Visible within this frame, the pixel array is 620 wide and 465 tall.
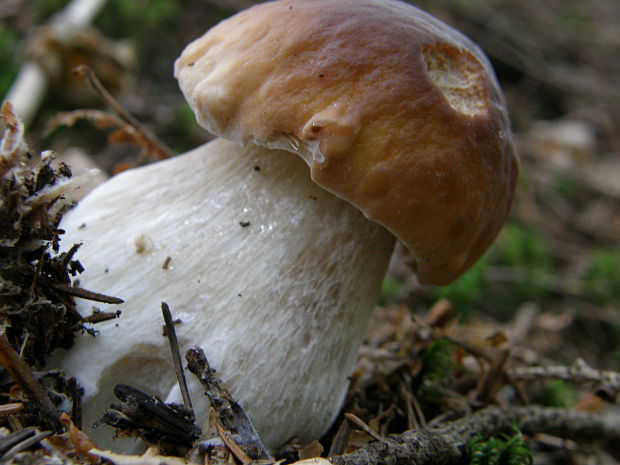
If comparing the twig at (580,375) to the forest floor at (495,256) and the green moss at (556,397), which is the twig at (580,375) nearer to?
the forest floor at (495,256)

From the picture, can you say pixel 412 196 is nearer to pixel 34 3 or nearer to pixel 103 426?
pixel 103 426

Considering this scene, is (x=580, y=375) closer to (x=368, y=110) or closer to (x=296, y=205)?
(x=296, y=205)

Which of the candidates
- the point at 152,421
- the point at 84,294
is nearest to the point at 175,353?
the point at 152,421

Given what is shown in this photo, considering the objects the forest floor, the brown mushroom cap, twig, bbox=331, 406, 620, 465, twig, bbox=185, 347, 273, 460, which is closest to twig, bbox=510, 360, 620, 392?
the forest floor

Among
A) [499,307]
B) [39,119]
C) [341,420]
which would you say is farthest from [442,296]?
[39,119]

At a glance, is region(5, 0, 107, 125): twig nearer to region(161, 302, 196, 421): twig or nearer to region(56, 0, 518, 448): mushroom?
region(56, 0, 518, 448): mushroom

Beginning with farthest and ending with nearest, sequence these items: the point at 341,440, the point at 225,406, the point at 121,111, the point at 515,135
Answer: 1. the point at 515,135
2. the point at 121,111
3. the point at 341,440
4. the point at 225,406
